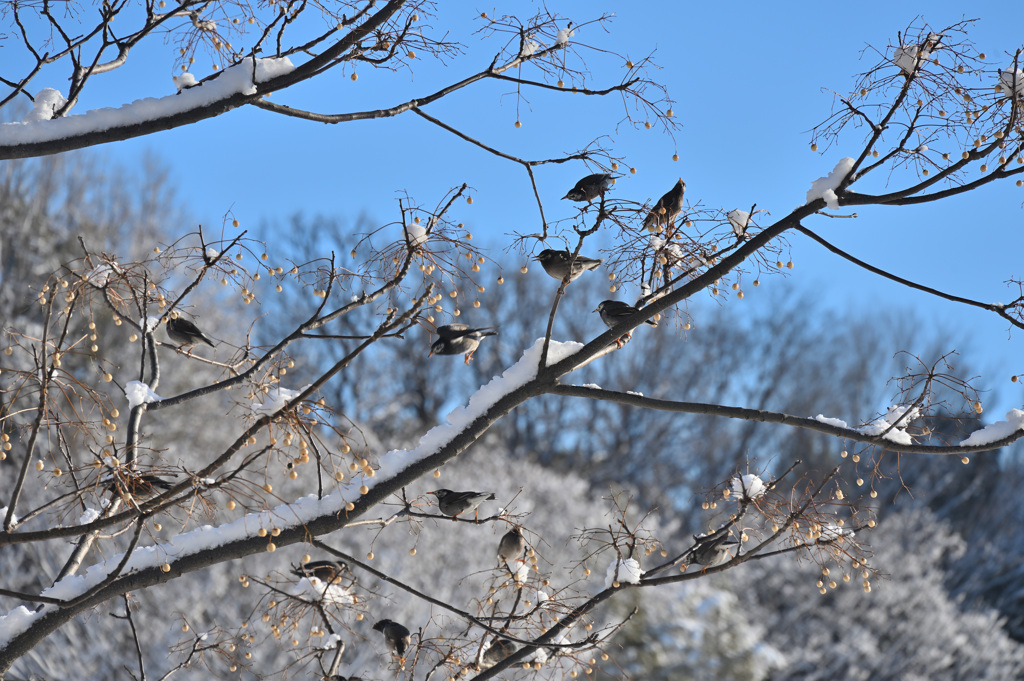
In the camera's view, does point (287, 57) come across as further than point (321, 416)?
Yes

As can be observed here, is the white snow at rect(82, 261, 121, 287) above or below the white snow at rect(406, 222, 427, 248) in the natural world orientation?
above

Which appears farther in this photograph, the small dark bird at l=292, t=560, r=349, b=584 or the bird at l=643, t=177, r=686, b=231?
the small dark bird at l=292, t=560, r=349, b=584

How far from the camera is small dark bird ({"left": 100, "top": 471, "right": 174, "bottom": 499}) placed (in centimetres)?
164

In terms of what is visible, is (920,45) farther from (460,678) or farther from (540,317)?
(540,317)

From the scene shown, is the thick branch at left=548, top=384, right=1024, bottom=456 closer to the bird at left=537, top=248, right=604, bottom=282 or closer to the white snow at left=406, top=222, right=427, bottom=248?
the bird at left=537, top=248, right=604, bottom=282

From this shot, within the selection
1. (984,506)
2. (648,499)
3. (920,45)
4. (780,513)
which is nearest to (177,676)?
(780,513)

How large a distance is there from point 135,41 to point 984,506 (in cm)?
1925

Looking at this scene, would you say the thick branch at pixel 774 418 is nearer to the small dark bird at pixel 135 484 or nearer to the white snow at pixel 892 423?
the white snow at pixel 892 423

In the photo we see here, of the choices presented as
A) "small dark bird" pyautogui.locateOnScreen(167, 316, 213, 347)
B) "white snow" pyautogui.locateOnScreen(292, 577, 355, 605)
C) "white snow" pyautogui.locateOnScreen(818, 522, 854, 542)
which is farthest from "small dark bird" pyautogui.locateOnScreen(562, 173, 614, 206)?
"white snow" pyautogui.locateOnScreen(292, 577, 355, 605)

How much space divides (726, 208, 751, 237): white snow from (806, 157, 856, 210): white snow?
7.7 inches

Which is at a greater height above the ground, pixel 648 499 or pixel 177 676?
pixel 648 499

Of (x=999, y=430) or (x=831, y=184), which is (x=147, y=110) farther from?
(x=999, y=430)

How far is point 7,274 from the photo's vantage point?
11852 mm

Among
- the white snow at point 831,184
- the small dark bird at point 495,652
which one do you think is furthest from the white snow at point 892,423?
the small dark bird at point 495,652
